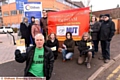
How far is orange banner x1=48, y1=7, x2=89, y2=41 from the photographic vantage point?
6.79m

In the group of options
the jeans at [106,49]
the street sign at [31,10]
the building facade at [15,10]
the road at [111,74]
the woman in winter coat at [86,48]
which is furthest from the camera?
the building facade at [15,10]

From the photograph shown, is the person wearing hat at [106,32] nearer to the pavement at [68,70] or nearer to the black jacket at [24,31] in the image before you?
the pavement at [68,70]

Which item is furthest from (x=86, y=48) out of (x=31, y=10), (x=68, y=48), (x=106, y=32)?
(x=31, y=10)

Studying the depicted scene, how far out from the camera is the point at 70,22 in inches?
277

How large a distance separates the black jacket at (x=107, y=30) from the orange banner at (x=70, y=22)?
2.70 feet

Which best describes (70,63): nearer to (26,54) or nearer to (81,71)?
(81,71)

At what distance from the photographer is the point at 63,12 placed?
720 cm

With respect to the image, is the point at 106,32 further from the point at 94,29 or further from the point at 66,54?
the point at 66,54

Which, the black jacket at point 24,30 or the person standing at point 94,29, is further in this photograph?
the black jacket at point 24,30

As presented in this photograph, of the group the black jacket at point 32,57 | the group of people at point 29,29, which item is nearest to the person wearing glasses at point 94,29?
the group of people at point 29,29

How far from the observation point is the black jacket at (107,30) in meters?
5.93

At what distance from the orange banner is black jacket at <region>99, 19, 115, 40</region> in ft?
2.70

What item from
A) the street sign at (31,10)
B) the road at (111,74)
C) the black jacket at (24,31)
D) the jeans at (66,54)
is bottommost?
the road at (111,74)

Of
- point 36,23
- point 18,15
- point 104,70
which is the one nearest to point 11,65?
point 36,23
